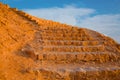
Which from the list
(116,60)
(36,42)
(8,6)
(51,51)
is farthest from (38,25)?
(116,60)

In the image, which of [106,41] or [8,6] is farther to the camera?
[8,6]

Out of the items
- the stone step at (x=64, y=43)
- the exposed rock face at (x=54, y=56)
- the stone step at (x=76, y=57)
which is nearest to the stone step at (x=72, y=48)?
the exposed rock face at (x=54, y=56)

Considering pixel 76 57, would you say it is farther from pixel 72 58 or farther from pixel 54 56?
pixel 54 56

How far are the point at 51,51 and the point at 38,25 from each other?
6.73 meters

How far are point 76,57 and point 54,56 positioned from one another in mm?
1178

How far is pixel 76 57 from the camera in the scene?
40.5 ft

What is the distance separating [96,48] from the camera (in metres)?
13.8

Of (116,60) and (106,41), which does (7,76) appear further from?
(106,41)

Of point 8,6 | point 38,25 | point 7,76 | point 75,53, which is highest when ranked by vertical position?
point 8,6

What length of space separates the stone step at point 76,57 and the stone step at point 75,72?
53 centimetres

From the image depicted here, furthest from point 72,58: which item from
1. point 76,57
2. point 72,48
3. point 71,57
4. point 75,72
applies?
point 75,72

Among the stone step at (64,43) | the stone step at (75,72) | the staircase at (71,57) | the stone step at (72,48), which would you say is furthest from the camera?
the stone step at (64,43)

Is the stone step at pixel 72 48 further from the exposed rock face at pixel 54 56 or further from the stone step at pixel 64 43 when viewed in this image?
the stone step at pixel 64 43

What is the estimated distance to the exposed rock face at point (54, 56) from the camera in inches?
412
